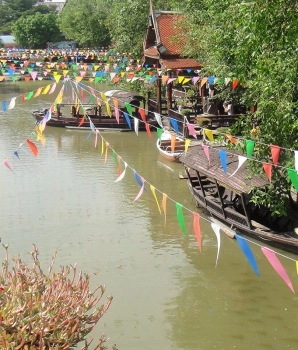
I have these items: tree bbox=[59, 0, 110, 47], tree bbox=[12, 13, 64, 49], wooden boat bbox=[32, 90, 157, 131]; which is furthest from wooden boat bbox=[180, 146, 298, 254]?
tree bbox=[12, 13, 64, 49]

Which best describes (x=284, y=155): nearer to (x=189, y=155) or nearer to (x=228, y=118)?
(x=189, y=155)

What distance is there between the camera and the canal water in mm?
9617

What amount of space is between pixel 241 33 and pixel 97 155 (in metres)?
12.3

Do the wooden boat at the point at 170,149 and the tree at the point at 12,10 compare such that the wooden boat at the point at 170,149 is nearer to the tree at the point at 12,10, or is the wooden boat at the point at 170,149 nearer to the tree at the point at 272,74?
the tree at the point at 272,74

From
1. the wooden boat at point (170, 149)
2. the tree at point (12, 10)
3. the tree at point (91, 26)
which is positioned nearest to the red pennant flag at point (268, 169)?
the wooden boat at point (170, 149)

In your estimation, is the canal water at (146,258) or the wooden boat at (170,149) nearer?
the canal water at (146,258)

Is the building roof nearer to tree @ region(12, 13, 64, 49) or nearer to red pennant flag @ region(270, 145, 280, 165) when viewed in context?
red pennant flag @ region(270, 145, 280, 165)

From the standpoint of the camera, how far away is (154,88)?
3150 cm

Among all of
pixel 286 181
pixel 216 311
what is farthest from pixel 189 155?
pixel 216 311

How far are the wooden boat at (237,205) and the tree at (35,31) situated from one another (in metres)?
59.9

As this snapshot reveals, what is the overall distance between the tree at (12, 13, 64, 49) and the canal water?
173ft

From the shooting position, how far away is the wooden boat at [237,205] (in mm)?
11938

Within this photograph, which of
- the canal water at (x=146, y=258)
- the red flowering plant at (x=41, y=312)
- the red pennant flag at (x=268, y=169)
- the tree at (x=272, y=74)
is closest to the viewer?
the red flowering plant at (x=41, y=312)

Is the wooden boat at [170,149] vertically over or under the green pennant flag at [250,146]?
under
